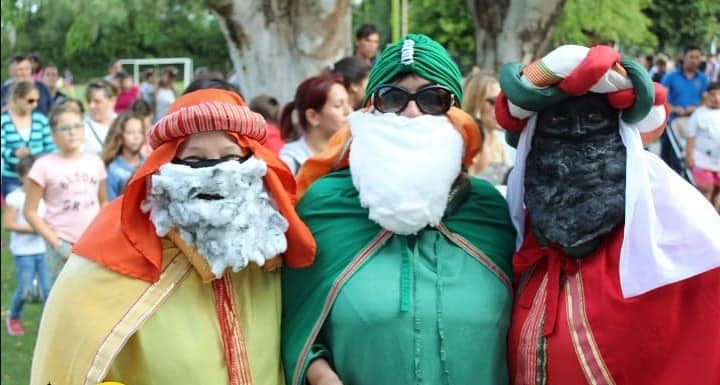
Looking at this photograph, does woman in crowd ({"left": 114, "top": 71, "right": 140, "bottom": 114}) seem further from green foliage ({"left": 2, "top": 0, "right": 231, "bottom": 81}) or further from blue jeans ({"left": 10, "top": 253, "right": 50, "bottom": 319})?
green foliage ({"left": 2, "top": 0, "right": 231, "bottom": 81})

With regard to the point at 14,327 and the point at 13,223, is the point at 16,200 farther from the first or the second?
the point at 14,327

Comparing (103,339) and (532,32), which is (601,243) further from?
(532,32)

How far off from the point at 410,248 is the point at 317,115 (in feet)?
7.83

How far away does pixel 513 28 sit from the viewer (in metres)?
11.7

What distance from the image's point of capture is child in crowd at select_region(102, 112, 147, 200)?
662cm

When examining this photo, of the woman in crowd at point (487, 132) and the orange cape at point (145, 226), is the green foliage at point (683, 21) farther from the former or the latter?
the orange cape at point (145, 226)

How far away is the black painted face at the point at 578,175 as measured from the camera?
301cm

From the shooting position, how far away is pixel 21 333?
7449 millimetres

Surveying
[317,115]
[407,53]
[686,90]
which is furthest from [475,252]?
[686,90]

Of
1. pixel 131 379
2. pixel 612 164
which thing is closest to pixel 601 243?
pixel 612 164

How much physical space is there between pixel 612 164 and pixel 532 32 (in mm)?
8734

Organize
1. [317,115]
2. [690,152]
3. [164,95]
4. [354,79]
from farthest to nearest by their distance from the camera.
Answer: [164,95], [690,152], [354,79], [317,115]

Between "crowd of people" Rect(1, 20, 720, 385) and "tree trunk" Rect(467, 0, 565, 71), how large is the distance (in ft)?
27.0

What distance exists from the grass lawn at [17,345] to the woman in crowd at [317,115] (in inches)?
95.6
